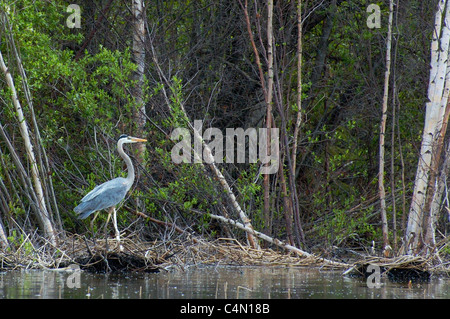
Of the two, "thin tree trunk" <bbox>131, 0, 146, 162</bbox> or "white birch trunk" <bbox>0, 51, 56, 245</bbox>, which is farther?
"thin tree trunk" <bbox>131, 0, 146, 162</bbox>

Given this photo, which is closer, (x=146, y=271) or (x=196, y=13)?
(x=146, y=271)

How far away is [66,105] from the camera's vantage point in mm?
11047

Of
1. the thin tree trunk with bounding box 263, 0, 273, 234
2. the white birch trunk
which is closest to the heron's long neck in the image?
the white birch trunk

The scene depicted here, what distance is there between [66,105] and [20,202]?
160cm

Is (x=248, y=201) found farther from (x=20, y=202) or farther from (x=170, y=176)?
(x=20, y=202)

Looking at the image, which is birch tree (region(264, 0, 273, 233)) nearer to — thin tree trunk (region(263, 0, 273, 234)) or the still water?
thin tree trunk (region(263, 0, 273, 234))

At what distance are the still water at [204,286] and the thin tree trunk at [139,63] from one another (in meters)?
2.77

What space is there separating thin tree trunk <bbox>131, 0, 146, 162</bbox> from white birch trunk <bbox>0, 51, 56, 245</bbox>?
65.6 inches

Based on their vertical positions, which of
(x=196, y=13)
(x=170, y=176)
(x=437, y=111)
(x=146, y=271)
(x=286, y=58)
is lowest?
(x=146, y=271)

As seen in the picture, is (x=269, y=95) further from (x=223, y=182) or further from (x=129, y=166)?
(x=129, y=166)

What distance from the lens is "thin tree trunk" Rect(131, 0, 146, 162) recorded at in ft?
36.9

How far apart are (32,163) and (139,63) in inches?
→ 107
